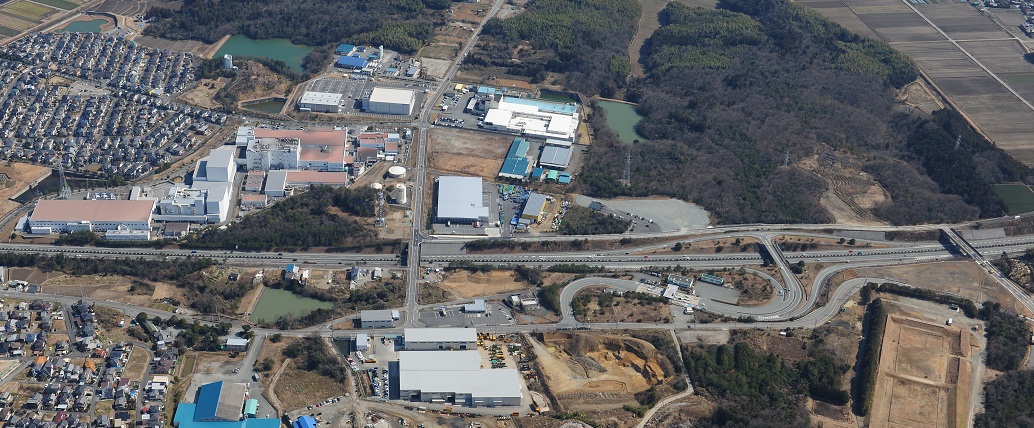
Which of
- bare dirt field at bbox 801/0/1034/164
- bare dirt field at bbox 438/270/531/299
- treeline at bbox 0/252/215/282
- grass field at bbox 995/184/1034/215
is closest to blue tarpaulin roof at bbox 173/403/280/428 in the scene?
treeline at bbox 0/252/215/282

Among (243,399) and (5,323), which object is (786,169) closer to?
(243,399)

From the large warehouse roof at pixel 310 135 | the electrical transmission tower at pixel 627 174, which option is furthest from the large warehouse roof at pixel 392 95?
the electrical transmission tower at pixel 627 174

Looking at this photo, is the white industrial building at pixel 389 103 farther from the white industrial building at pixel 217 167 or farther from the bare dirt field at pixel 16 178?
the bare dirt field at pixel 16 178

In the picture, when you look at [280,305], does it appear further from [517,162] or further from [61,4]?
[61,4]

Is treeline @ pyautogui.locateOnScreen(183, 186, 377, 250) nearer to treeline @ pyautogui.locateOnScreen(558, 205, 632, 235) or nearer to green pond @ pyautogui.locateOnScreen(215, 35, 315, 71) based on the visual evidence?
treeline @ pyautogui.locateOnScreen(558, 205, 632, 235)

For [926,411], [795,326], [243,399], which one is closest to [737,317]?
[795,326]
